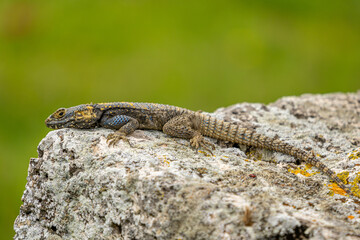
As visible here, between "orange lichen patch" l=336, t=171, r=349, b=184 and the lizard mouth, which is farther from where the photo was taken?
the lizard mouth

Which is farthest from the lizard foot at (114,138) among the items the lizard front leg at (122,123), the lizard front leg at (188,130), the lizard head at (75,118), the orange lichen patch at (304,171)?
the orange lichen patch at (304,171)

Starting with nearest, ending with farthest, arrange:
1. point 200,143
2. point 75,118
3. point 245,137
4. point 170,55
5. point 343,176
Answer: point 343,176, point 200,143, point 75,118, point 245,137, point 170,55

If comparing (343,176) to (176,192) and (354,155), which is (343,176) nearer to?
(354,155)

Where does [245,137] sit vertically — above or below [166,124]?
below

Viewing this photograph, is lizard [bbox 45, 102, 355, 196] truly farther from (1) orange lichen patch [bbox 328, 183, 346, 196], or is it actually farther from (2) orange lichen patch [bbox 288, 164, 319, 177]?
(1) orange lichen patch [bbox 328, 183, 346, 196]

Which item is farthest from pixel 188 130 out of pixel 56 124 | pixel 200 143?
pixel 56 124

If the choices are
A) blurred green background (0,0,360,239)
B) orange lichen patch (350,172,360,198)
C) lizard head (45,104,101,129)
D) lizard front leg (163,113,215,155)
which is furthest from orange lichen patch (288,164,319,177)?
blurred green background (0,0,360,239)

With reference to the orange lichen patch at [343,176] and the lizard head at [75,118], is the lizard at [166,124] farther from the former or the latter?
the orange lichen patch at [343,176]
